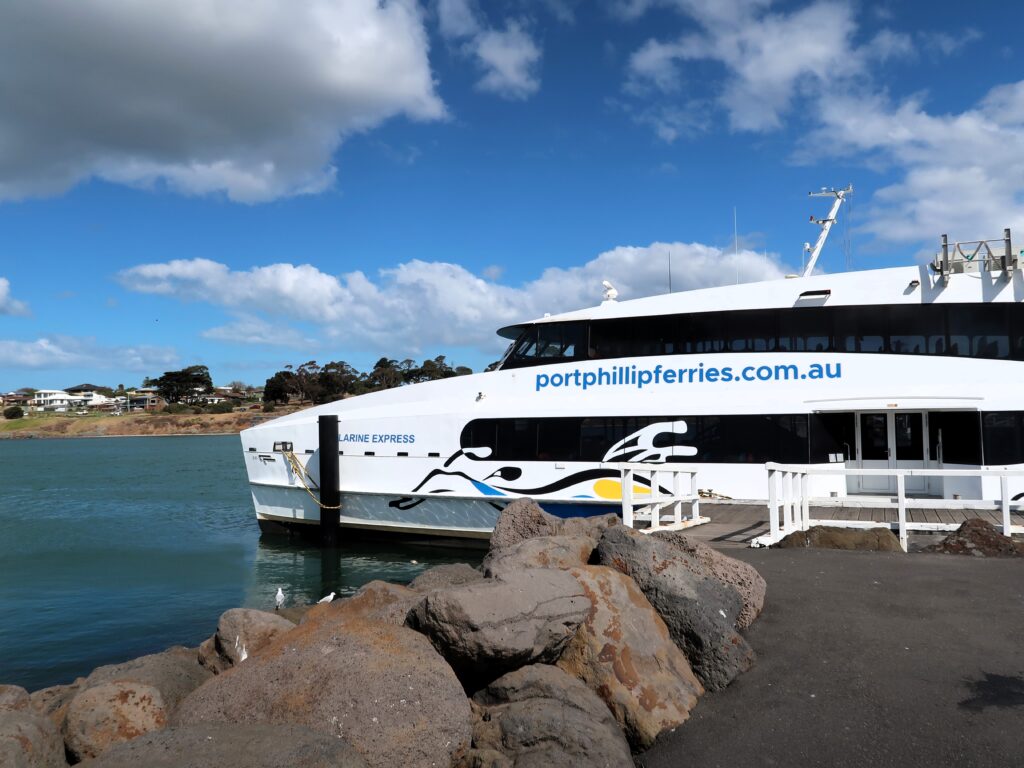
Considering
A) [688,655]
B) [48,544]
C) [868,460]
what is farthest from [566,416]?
[48,544]

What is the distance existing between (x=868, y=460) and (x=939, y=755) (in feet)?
30.6

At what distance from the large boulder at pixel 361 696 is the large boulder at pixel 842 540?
4.86 meters

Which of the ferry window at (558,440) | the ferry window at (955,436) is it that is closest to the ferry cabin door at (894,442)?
the ferry window at (955,436)

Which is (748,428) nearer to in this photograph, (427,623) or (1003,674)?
(1003,674)

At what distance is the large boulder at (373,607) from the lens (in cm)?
493

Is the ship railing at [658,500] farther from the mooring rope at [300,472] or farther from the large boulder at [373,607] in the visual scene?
the mooring rope at [300,472]

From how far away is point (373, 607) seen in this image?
5.44 meters

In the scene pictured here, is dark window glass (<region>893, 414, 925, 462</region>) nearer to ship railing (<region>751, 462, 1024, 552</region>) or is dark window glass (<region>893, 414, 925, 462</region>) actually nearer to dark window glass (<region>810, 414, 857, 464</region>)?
dark window glass (<region>810, 414, 857, 464</region>)

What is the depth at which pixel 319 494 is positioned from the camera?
15.0m

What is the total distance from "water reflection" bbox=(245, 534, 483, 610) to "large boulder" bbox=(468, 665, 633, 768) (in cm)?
865

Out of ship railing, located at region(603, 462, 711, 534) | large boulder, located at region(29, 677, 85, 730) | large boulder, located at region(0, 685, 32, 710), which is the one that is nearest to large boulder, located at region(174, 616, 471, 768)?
large boulder, located at region(29, 677, 85, 730)

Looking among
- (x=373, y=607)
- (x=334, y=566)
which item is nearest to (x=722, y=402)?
(x=334, y=566)

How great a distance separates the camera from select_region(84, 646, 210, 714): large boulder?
16.1ft

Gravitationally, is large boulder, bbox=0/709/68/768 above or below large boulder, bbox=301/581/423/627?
below
